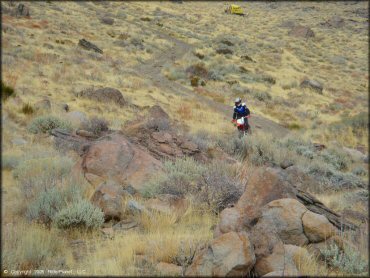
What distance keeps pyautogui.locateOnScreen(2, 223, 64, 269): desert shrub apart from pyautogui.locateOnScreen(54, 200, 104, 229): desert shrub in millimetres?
270

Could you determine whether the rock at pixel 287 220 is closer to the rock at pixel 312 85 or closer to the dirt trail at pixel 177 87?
the dirt trail at pixel 177 87

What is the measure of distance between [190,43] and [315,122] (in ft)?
70.7

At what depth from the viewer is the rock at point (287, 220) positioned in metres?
4.33

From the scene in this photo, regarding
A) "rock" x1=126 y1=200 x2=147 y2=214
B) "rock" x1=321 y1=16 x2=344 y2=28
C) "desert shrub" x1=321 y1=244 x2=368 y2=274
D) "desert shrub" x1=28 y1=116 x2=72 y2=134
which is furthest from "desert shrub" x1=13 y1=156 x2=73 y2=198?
"rock" x1=321 y1=16 x2=344 y2=28

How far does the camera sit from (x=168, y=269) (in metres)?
3.80

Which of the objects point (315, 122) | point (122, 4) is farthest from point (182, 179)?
point (122, 4)

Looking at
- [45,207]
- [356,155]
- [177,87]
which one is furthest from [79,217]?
[177,87]

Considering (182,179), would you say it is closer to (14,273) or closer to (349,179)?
(14,273)

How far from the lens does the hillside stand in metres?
4.02

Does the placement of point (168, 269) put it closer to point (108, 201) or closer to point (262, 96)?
point (108, 201)

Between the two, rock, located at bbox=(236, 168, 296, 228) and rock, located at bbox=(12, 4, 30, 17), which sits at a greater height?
rock, located at bbox=(12, 4, 30, 17)

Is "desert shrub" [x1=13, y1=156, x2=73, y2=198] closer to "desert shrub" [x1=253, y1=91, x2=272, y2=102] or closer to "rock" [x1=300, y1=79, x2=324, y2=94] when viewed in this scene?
"desert shrub" [x1=253, y1=91, x2=272, y2=102]

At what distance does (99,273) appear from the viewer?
3.60m

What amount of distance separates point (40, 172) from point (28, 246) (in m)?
2.50
